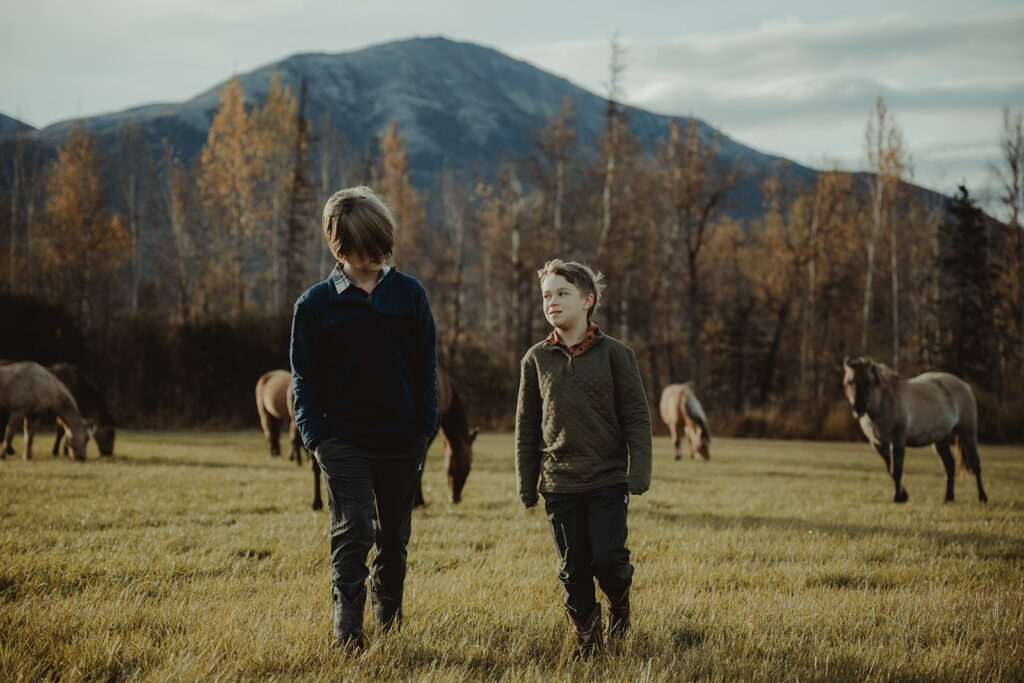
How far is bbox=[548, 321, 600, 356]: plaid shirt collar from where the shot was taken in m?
3.43

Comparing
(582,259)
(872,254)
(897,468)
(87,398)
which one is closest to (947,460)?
(897,468)

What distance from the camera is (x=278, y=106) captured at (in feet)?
141

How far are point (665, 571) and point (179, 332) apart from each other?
1100 inches

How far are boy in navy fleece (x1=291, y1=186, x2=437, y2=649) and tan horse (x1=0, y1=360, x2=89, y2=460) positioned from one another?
1149 centimetres

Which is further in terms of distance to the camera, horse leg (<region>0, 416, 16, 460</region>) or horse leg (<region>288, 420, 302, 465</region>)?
horse leg (<region>288, 420, 302, 465</region>)

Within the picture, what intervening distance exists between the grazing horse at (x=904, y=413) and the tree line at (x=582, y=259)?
17.2 meters

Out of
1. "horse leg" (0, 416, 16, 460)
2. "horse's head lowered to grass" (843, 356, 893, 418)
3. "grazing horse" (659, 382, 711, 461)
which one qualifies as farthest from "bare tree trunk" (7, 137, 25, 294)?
"horse's head lowered to grass" (843, 356, 893, 418)

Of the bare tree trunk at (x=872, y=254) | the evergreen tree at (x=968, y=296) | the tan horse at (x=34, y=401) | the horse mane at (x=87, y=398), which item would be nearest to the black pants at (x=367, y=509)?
the tan horse at (x=34, y=401)

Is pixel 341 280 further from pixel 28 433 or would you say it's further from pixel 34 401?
pixel 28 433

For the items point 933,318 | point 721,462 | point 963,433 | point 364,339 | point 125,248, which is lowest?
point 721,462

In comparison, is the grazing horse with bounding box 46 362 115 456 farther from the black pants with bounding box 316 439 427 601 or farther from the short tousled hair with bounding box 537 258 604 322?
the short tousled hair with bounding box 537 258 604 322

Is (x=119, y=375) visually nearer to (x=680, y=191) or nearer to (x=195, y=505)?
(x=195, y=505)

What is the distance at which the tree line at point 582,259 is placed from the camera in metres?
28.2

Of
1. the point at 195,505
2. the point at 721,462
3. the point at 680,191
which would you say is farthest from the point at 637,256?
the point at 195,505
